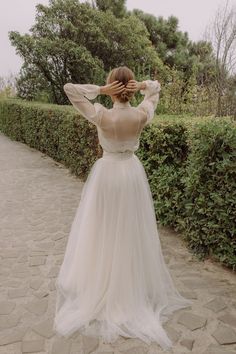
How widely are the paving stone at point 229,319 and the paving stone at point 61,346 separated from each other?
1315mm

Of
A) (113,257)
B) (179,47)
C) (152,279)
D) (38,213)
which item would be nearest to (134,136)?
(113,257)

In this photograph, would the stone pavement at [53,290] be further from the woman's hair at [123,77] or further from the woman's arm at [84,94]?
the woman's hair at [123,77]

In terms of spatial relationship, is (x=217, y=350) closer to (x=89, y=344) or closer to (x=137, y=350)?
(x=137, y=350)

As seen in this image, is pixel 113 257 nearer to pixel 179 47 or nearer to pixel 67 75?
pixel 67 75

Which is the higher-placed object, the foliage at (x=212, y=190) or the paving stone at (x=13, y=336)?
the foliage at (x=212, y=190)

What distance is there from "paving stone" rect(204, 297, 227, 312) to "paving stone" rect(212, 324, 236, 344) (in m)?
0.27

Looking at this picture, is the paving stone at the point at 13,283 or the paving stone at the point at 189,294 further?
the paving stone at the point at 13,283

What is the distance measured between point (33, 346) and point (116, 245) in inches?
39.6

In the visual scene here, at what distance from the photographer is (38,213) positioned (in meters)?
6.09

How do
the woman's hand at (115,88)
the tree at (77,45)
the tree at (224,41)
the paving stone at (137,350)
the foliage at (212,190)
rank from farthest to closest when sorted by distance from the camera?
the tree at (77,45), the tree at (224,41), the foliage at (212,190), the woman's hand at (115,88), the paving stone at (137,350)

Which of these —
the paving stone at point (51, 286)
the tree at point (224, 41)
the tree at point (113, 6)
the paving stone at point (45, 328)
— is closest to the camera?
the paving stone at point (45, 328)

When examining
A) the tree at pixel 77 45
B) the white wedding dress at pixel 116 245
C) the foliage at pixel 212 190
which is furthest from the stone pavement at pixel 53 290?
the tree at pixel 77 45

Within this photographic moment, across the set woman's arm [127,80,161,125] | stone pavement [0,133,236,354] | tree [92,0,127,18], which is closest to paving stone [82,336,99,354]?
stone pavement [0,133,236,354]

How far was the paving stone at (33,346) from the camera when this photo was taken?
2791 millimetres
